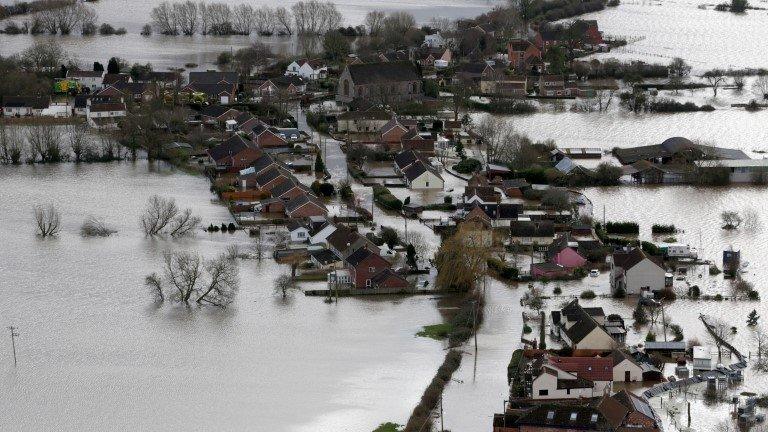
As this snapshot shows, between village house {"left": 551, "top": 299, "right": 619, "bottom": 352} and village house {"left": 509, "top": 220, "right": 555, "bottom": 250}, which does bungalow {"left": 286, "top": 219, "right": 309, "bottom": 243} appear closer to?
village house {"left": 509, "top": 220, "right": 555, "bottom": 250}

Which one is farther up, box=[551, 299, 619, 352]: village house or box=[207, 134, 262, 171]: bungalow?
box=[207, 134, 262, 171]: bungalow

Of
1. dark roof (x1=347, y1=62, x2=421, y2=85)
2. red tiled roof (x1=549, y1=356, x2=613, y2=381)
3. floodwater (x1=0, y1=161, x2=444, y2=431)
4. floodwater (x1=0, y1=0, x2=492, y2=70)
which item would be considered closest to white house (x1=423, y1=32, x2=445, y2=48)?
floodwater (x1=0, y1=0, x2=492, y2=70)

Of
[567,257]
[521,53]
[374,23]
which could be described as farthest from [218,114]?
[374,23]

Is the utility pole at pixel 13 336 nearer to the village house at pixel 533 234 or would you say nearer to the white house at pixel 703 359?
the village house at pixel 533 234

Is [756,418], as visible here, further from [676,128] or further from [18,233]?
[676,128]

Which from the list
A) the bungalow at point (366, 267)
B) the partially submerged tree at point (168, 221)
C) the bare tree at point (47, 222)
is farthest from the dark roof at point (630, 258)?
the bare tree at point (47, 222)

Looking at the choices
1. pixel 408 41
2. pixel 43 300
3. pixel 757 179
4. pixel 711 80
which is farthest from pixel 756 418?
pixel 408 41

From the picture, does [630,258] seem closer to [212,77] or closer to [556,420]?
[556,420]
